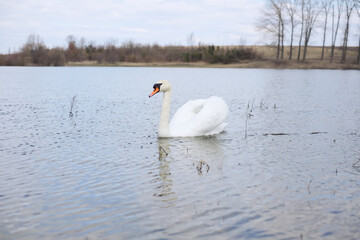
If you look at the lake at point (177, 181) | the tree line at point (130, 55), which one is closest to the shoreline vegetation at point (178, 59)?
the tree line at point (130, 55)

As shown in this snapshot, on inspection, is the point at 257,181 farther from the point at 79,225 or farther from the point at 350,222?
the point at 79,225

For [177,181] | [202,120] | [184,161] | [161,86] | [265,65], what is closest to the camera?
[177,181]

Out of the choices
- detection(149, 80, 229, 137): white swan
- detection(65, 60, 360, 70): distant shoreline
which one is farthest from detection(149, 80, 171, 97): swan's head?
detection(65, 60, 360, 70): distant shoreline

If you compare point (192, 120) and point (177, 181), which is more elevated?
point (192, 120)

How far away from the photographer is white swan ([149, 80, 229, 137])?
32.0 ft

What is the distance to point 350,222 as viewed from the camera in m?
4.88

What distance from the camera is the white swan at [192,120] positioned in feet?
32.0

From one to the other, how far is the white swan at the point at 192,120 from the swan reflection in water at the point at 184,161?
18cm

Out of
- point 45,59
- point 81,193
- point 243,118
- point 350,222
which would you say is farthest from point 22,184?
point 45,59

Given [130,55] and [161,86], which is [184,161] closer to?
[161,86]

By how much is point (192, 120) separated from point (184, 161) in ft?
7.77

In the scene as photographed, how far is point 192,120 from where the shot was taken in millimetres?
9984

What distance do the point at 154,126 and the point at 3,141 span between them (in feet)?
13.1

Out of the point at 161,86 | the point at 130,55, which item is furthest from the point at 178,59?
the point at 161,86
